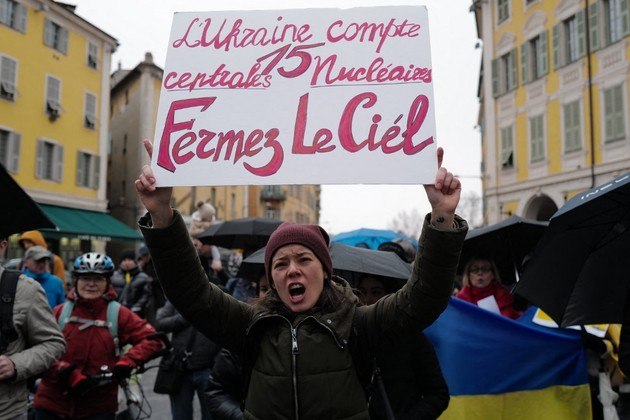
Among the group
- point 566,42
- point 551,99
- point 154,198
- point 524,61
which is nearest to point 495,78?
point 524,61

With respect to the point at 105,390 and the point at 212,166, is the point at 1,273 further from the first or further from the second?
the point at 212,166

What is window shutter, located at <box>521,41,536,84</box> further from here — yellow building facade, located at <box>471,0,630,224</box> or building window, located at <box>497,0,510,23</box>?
building window, located at <box>497,0,510,23</box>

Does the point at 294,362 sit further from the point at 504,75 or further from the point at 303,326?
the point at 504,75

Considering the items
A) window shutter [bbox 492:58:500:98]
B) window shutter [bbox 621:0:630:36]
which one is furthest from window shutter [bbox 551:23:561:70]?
window shutter [bbox 492:58:500:98]

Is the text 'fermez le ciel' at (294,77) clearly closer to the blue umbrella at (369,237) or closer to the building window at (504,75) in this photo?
the blue umbrella at (369,237)

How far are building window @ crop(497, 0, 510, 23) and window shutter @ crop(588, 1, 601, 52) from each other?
4.83 meters

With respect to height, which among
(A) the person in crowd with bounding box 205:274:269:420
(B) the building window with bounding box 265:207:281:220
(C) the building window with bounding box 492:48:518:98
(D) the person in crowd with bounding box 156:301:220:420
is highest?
(C) the building window with bounding box 492:48:518:98

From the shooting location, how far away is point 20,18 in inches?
903

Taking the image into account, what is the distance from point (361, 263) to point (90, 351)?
193 centimetres

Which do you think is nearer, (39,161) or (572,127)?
(572,127)

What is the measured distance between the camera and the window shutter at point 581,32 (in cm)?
1950

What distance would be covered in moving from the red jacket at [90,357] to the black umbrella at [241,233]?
2.37m

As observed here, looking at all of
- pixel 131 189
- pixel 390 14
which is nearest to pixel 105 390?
pixel 390 14

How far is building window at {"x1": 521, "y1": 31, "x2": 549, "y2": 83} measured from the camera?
2175cm
